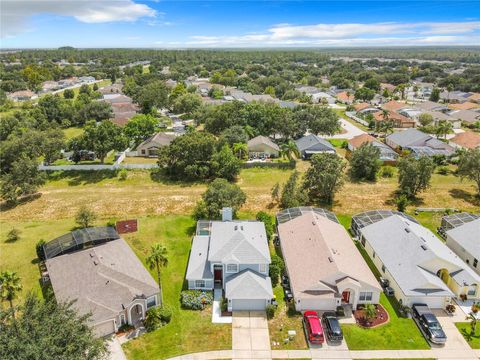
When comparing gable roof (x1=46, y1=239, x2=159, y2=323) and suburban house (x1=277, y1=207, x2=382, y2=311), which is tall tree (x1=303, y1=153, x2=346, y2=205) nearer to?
suburban house (x1=277, y1=207, x2=382, y2=311)

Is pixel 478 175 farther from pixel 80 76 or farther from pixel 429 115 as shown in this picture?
pixel 80 76

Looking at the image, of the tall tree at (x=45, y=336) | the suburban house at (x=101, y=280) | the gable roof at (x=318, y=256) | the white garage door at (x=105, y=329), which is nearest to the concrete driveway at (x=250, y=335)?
the gable roof at (x=318, y=256)

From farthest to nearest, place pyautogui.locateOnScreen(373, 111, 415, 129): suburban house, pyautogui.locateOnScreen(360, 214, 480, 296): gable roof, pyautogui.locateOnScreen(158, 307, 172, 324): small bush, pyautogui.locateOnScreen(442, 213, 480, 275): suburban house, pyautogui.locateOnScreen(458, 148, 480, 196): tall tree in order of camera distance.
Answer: pyautogui.locateOnScreen(373, 111, 415, 129): suburban house → pyautogui.locateOnScreen(458, 148, 480, 196): tall tree → pyautogui.locateOnScreen(442, 213, 480, 275): suburban house → pyautogui.locateOnScreen(360, 214, 480, 296): gable roof → pyautogui.locateOnScreen(158, 307, 172, 324): small bush

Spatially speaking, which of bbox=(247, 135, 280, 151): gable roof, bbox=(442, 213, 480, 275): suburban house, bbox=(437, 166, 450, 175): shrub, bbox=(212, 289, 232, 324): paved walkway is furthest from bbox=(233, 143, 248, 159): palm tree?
bbox=(212, 289, 232, 324): paved walkway

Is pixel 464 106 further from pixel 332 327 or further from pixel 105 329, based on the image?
pixel 105 329

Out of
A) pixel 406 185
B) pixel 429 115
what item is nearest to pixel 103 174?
pixel 406 185

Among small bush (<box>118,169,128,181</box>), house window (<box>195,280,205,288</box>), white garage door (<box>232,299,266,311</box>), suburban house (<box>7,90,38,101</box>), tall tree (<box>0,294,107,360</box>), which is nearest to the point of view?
tall tree (<box>0,294,107,360</box>)

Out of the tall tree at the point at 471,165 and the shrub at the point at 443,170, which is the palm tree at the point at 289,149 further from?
the tall tree at the point at 471,165

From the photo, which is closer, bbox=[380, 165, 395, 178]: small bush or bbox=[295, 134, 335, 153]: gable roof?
bbox=[380, 165, 395, 178]: small bush
